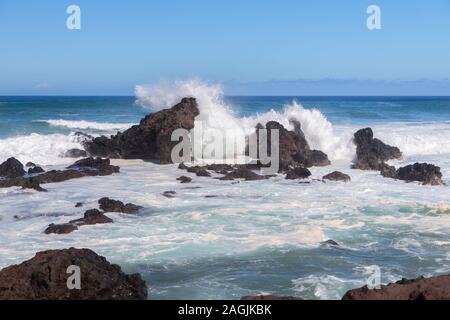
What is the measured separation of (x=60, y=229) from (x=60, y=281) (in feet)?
13.2

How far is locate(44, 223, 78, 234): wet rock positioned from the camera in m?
9.81

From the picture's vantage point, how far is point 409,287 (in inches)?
193

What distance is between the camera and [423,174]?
16.0 metres

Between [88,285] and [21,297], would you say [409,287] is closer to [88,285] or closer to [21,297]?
[88,285]

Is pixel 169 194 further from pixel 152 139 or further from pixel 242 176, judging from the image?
pixel 152 139

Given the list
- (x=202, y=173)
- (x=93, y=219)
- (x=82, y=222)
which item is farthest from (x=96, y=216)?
(x=202, y=173)

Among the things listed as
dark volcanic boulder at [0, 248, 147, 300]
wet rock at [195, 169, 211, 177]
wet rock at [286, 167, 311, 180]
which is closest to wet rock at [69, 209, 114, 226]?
dark volcanic boulder at [0, 248, 147, 300]

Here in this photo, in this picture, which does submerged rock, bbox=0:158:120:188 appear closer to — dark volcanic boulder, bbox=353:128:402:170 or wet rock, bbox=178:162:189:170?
wet rock, bbox=178:162:189:170

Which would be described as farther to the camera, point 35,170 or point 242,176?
point 35,170

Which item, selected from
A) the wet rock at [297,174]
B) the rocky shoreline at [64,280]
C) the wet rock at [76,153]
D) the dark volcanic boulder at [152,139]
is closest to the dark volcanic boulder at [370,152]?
the wet rock at [297,174]

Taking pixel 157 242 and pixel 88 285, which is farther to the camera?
pixel 157 242
